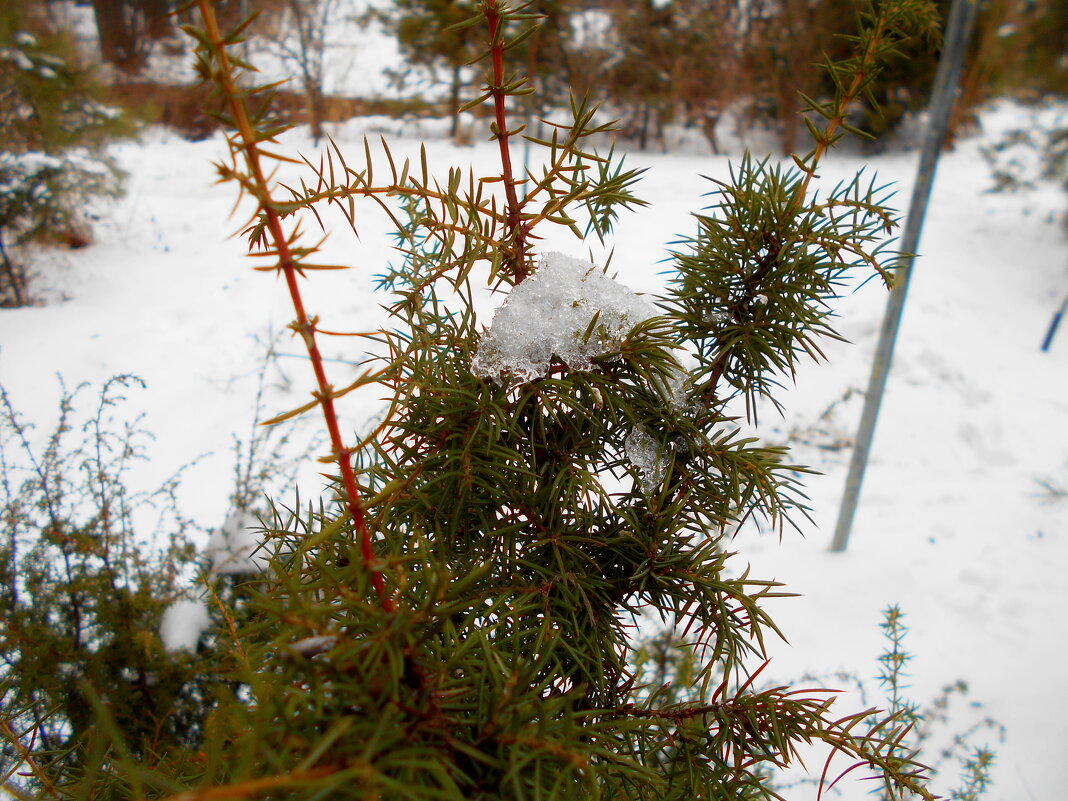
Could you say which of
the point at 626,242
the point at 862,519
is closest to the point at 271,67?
the point at 626,242

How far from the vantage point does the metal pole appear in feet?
5.84

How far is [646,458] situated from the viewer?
45cm

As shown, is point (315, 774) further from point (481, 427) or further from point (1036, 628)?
point (1036, 628)

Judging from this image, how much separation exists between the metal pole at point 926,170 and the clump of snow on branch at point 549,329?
1.48 meters

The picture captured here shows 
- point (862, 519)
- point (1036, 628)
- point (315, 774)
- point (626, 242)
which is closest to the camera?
point (315, 774)

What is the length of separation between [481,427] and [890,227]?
32 cm

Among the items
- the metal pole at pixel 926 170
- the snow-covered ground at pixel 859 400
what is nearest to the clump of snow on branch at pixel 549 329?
the snow-covered ground at pixel 859 400

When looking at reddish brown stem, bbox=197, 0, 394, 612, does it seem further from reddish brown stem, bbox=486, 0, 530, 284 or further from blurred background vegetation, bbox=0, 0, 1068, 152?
blurred background vegetation, bbox=0, 0, 1068, 152

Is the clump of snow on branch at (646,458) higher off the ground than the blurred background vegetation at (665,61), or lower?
lower

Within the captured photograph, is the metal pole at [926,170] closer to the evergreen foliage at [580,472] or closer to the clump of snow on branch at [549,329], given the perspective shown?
the evergreen foliage at [580,472]

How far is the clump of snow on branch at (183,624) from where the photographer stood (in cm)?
111

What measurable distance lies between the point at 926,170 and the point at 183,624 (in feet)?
7.55

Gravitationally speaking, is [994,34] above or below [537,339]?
above

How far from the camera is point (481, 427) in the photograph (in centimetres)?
39
